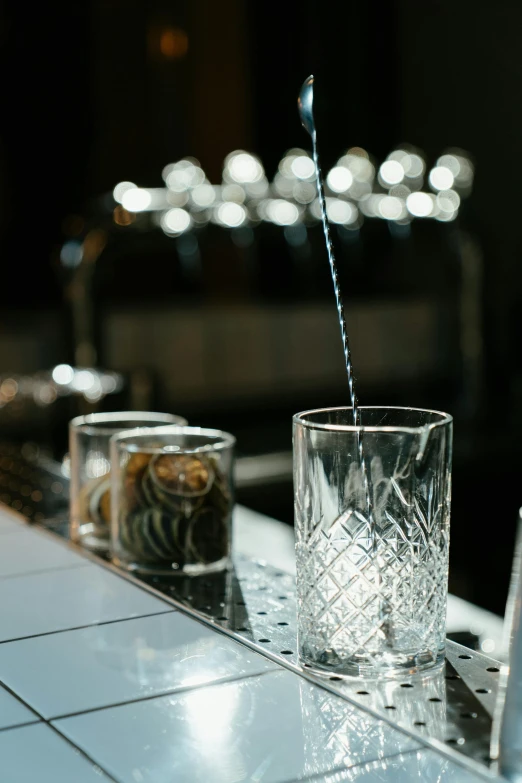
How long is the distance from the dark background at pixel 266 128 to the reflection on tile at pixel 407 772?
2.72m

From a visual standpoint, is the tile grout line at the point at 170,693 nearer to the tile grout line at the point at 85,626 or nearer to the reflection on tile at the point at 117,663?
the reflection on tile at the point at 117,663

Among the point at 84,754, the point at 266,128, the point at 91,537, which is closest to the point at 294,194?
the point at 266,128

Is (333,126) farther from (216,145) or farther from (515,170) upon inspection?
(515,170)

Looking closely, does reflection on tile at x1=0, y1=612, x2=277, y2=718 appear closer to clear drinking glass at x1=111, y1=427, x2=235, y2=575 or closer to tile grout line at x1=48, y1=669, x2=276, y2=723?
tile grout line at x1=48, y1=669, x2=276, y2=723

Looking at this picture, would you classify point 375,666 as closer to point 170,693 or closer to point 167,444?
point 170,693

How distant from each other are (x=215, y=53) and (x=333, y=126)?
1.72 ft

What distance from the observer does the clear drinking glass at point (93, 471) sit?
0.88 metres

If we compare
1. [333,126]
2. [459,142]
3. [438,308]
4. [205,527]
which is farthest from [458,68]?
[205,527]

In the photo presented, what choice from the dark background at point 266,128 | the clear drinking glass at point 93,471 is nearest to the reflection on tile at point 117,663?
the clear drinking glass at point 93,471

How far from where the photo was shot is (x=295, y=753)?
476 mm

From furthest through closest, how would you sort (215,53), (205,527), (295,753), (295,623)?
(215,53)
(205,527)
(295,623)
(295,753)

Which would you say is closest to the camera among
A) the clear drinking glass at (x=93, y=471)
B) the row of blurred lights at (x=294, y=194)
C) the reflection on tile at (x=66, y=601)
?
the reflection on tile at (x=66, y=601)

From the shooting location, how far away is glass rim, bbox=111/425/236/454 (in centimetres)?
79

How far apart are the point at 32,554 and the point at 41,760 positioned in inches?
15.0
